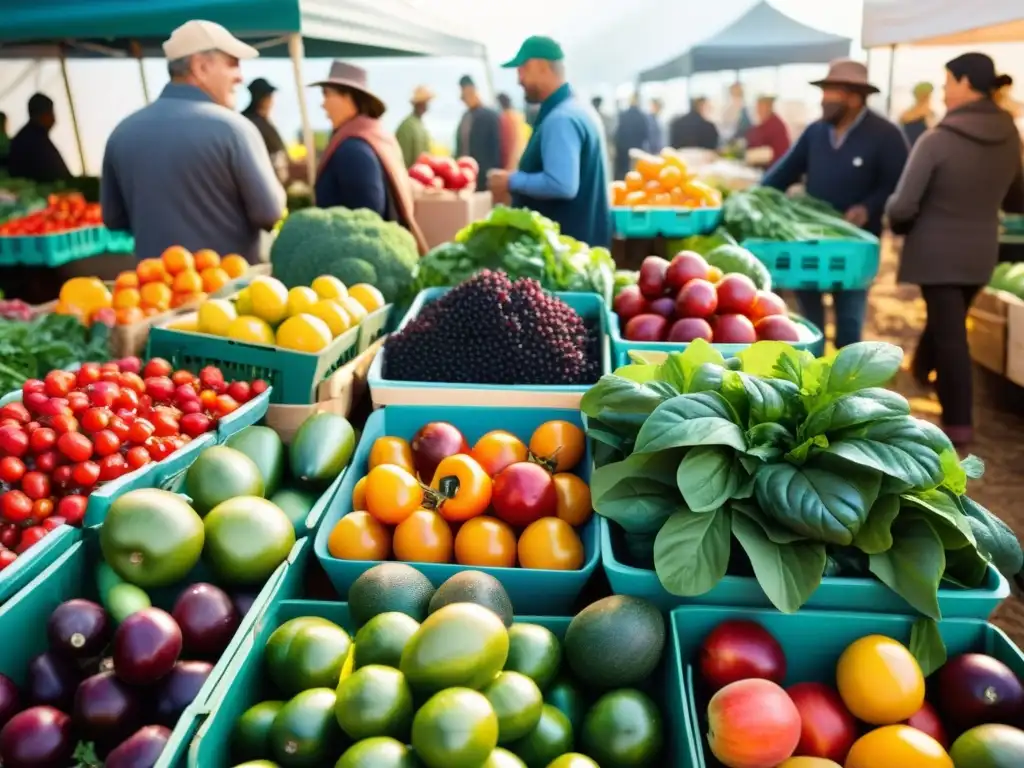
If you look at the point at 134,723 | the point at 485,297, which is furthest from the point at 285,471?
the point at 134,723

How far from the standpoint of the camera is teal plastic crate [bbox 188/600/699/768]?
1.14 meters

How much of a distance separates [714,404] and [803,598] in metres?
0.37

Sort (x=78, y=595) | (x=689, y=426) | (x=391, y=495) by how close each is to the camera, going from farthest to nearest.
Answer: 1. (x=391, y=495)
2. (x=78, y=595)
3. (x=689, y=426)

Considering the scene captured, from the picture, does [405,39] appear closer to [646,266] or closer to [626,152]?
[626,152]

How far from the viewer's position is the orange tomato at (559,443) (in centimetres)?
186

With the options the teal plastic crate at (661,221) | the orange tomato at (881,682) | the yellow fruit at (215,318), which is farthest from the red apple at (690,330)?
the teal plastic crate at (661,221)

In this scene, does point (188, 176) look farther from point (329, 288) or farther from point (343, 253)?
point (329, 288)

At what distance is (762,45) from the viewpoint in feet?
42.5

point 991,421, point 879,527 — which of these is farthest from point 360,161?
point 991,421

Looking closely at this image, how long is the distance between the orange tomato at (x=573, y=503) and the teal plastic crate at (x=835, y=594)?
0.26 metres

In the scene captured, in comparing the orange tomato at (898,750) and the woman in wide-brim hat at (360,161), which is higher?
the woman in wide-brim hat at (360,161)

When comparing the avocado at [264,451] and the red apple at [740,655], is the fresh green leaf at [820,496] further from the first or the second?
the avocado at [264,451]

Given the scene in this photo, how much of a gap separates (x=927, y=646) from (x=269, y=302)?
1900 mm

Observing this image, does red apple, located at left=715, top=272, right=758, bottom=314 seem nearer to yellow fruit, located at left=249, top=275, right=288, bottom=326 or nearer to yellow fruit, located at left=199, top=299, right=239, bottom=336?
yellow fruit, located at left=249, top=275, right=288, bottom=326
